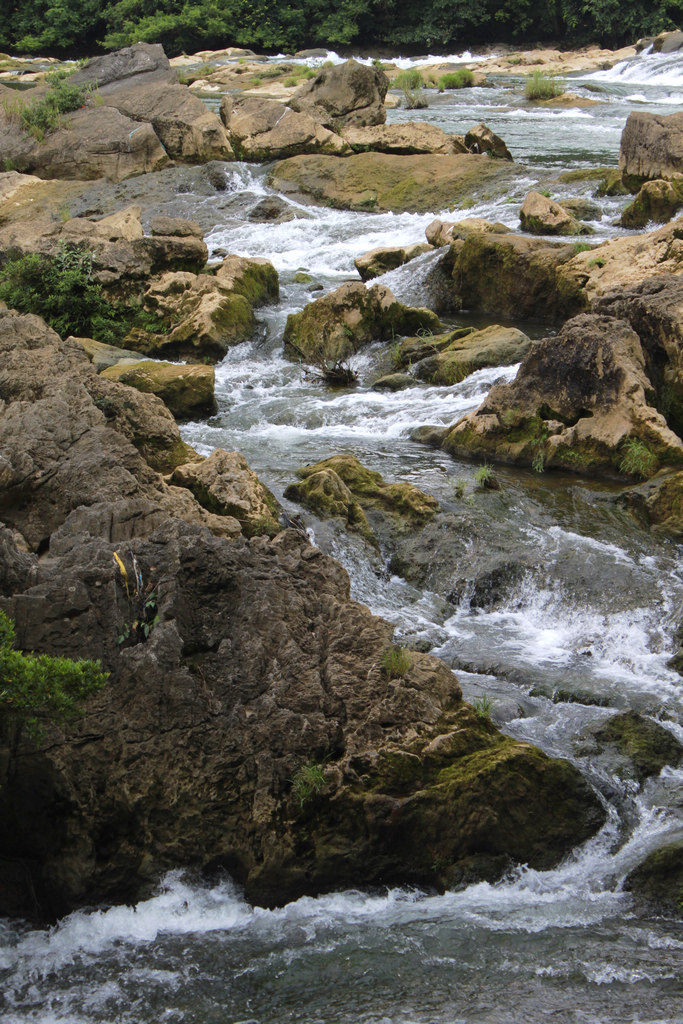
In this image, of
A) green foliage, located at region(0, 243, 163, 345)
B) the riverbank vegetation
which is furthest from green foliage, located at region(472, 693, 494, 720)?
the riverbank vegetation

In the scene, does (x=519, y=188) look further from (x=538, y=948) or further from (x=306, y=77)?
(x=306, y=77)

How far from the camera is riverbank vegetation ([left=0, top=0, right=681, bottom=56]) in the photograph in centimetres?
5031

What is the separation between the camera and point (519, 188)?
20719mm

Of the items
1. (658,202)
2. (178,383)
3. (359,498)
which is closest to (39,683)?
(359,498)

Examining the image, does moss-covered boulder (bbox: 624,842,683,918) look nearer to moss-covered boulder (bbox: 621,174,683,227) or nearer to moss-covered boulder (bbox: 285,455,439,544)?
moss-covered boulder (bbox: 285,455,439,544)

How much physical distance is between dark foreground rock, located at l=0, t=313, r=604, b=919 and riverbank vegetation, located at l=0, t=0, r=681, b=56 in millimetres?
50740

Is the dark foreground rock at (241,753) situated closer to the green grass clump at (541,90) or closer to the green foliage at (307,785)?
the green foliage at (307,785)

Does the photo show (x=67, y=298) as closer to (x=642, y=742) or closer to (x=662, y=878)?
(x=642, y=742)

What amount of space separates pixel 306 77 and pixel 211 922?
129ft

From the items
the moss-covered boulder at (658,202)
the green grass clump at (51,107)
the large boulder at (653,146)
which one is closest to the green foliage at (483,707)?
the moss-covered boulder at (658,202)

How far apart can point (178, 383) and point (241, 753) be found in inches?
308

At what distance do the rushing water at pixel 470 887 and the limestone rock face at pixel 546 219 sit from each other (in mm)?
5314

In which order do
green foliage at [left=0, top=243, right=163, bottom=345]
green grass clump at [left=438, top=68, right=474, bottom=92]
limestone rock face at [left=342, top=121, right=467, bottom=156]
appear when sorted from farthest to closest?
green grass clump at [left=438, top=68, right=474, bottom=92] → limestone rock face at [left=342, top=121, right=467, bottom=156] → green foliage at [left=0, top=243, right=163, bottom=345]

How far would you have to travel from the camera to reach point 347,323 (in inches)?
576
